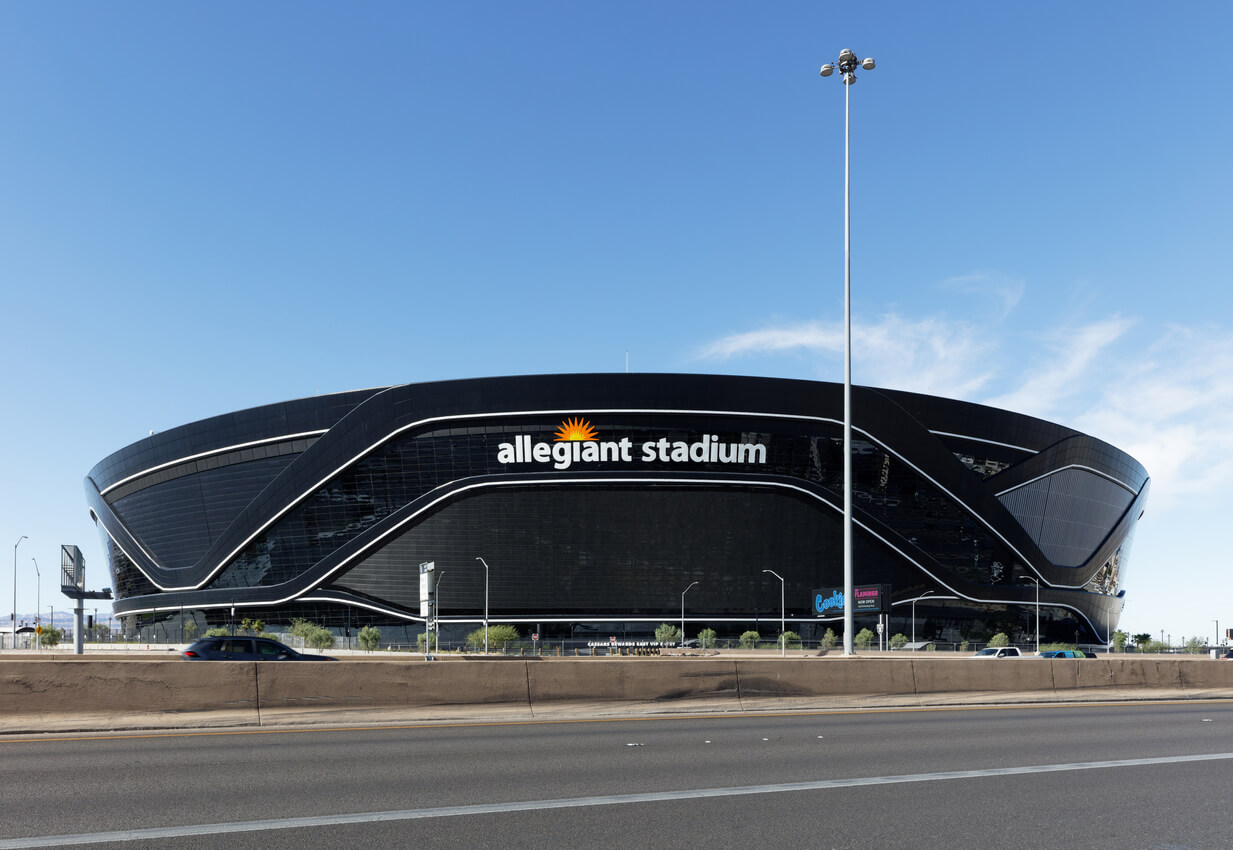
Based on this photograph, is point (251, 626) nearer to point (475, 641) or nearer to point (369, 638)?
point (369, 638)

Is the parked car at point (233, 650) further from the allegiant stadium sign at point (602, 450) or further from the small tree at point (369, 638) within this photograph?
the allegiant stadium sign at point (602, 450)

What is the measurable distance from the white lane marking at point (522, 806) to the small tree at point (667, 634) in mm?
65921

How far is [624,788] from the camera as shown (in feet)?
32.4

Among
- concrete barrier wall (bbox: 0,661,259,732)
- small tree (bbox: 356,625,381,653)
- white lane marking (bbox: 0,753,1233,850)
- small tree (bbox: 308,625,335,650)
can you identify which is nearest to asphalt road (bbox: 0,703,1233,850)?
white lane marking (bbox: 0,753,1233,850)

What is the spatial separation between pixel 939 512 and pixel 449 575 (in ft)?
138

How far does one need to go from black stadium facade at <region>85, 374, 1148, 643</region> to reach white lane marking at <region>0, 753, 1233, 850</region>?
219 feet

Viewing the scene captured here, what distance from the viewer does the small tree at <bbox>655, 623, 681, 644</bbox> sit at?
7669 cm

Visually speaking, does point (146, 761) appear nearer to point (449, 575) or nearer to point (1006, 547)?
point (449, 575)

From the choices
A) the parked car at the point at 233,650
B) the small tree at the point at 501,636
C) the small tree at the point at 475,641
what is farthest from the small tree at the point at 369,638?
the parked car at the point at 233,650

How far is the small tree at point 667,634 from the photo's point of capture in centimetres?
7669

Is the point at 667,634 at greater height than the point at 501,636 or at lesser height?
lesser

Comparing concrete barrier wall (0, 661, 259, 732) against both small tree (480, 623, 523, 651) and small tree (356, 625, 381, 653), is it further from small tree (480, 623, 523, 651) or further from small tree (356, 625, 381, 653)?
small tree (356, 625, 381, 653)

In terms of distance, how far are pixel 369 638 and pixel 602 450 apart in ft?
75.5

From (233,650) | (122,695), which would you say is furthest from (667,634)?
(122,695)
